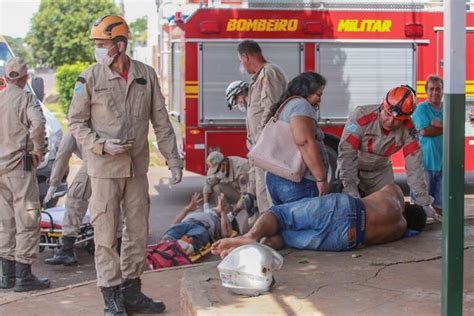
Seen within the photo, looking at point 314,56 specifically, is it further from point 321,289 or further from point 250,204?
point 321,289

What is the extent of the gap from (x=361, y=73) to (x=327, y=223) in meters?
6.53

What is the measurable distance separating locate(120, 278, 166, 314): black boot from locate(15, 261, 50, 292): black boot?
1511mm

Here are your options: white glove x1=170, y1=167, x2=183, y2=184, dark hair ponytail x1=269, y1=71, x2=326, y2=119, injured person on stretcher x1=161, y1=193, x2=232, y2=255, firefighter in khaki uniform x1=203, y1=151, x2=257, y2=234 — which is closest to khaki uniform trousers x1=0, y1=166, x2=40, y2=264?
Answer: injured person on stretcher x1=161, y1=193, x2=232, y2=255

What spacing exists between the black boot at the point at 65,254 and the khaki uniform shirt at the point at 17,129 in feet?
4.14

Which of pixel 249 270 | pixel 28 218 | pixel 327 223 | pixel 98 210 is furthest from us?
pixel 28 218

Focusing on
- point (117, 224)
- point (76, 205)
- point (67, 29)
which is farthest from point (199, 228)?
point (67, 29)

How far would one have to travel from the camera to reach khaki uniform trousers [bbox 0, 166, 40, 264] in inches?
287

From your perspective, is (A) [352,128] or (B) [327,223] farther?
(A) [352,128]

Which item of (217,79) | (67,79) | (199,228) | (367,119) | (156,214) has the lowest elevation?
(156,214)

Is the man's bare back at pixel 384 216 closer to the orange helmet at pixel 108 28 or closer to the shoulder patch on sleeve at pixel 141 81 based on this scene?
the shoulder patch on sleeve at pixel 141 81

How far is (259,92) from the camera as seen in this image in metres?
8.28

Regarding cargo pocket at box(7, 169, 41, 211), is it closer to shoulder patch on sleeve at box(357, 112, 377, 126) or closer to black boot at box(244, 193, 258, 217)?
black boot at box(244, 193, 258, 217)

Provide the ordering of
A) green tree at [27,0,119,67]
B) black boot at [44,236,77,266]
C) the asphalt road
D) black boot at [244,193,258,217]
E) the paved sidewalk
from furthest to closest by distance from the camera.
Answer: green tree at [27,0,119,67] < black boot at [244,193,258,217] < black boot at [44,236,77,266] < the asphalt road < the paved sidewalk

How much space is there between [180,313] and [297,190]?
1469 mm
